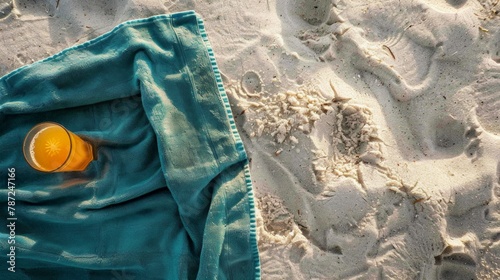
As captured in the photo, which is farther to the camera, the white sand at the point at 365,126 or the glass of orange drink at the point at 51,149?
the white sand at the point at 365,126

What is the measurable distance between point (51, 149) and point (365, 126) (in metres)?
1.25

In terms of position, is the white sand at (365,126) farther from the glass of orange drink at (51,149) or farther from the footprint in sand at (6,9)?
the glass of orange drink at (51,149)

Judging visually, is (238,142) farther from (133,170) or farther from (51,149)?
(51,149)

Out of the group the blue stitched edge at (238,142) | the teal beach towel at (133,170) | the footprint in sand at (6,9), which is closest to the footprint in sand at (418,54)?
the blue stitched edge at (238,142)

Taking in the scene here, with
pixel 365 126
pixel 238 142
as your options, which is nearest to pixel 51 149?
pixel 238 142

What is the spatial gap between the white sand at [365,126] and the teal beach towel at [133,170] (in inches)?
5.2

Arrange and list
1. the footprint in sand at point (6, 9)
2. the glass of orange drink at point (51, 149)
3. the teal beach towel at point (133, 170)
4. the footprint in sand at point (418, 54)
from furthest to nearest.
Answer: the footprint in sand at point (6, 9) < the footprint in sand at point (418, 54) < the teal beach towel at point (133, 170) < the glass of orange drink at point (51, 149)

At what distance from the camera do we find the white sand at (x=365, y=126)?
1.54 metres

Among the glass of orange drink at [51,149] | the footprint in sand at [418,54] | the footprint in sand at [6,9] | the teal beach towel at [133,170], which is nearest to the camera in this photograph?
the glass of orange drink at [51,149]

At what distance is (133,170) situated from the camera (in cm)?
158

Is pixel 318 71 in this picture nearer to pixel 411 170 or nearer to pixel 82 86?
pixel 411 170

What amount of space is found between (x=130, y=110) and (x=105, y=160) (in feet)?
0.78

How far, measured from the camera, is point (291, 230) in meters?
1.56

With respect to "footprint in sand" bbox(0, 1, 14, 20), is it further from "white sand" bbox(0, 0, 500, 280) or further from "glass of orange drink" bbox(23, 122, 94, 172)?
"glass of orange drink" bbox(23, 122, 94, 172)
